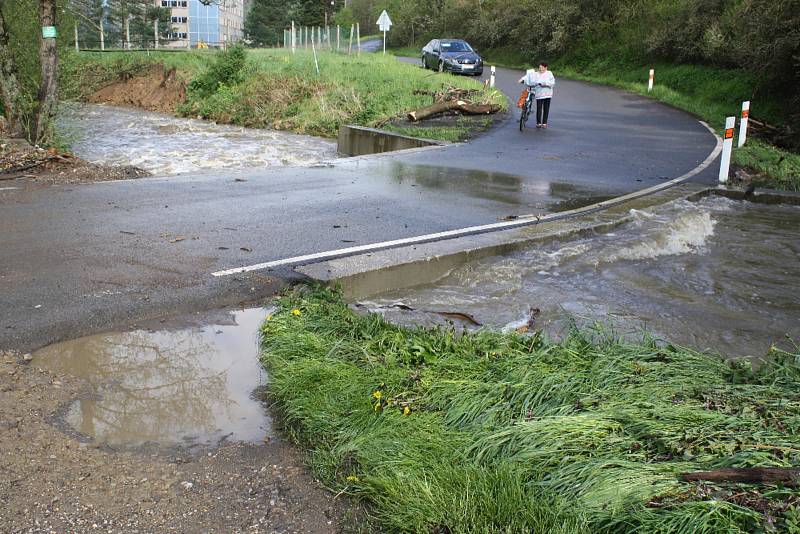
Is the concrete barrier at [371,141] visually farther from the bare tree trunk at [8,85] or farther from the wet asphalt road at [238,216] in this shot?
the bare tree trunk at [8,85]

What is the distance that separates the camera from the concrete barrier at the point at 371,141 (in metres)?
17.8

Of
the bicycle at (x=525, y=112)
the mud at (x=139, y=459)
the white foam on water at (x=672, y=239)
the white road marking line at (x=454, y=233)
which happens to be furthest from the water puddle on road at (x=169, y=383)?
the bicycle at (x=525, y=112)

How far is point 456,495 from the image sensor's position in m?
3.25

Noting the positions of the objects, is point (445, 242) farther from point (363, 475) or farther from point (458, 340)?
point (363, 475)

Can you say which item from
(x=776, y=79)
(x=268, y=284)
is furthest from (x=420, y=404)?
(x=776, y=79)

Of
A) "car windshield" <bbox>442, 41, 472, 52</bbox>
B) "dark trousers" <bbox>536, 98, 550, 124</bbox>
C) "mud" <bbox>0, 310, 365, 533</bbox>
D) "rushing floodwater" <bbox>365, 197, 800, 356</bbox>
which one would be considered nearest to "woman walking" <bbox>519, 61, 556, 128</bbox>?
"dark trousers" <bbox>536, 98, 550, 124</bbox>

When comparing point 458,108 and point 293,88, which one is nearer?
point 458,108

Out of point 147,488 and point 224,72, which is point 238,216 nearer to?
point 147,488

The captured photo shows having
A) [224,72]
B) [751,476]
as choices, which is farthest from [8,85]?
[224,72]

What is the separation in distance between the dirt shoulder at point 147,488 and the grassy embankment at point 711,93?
1179 centimetres

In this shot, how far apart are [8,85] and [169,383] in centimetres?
1144

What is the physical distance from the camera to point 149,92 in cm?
3588

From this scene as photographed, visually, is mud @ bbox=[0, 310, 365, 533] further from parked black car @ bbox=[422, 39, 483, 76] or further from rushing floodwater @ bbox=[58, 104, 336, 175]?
parked black car @ bbox=[422, 39, 483, 76]

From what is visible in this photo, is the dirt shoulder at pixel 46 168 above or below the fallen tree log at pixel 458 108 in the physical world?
below
